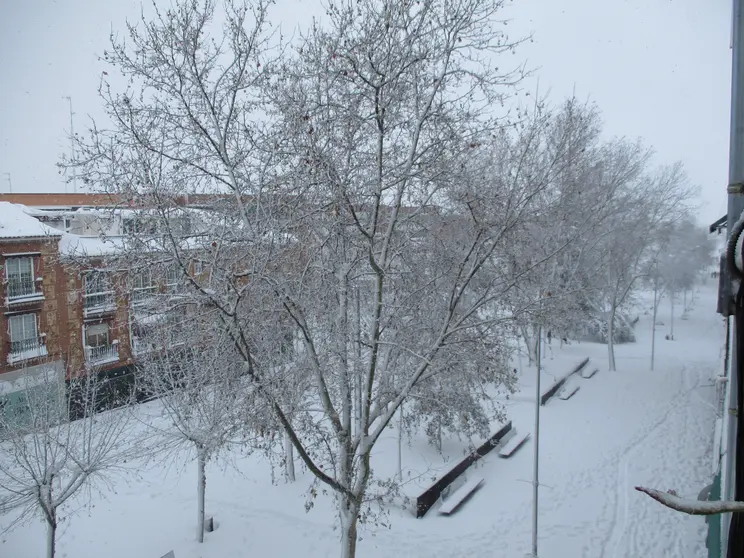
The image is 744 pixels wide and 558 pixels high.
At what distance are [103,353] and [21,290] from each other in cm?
194

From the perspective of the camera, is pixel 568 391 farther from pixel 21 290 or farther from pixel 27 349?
pixel 21 290

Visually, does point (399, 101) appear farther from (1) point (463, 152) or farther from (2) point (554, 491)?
(2) point (554, 491)

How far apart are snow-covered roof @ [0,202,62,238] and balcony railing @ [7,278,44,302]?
884mm

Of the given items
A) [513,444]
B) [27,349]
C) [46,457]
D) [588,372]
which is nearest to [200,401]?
[46,457]

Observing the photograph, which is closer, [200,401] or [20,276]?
[200,401]

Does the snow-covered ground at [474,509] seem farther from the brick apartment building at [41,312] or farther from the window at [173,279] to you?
the window at [173,279]

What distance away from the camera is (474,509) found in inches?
309

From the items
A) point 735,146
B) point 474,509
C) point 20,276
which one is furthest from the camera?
point 20,276

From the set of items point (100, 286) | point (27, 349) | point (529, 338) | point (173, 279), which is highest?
point (173, 279)

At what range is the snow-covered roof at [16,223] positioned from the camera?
7.78 metres

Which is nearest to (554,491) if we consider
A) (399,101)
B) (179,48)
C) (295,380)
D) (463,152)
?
(295,380)

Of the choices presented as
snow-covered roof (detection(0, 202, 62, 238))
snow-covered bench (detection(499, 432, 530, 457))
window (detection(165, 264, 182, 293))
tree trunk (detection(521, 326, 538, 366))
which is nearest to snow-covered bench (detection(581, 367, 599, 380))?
tree trunk (detection(521, 326, 538, 366))

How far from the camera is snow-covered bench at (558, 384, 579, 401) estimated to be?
1349cm

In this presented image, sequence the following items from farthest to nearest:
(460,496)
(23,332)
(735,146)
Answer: (23,332) → (460,496) → (735,146)
